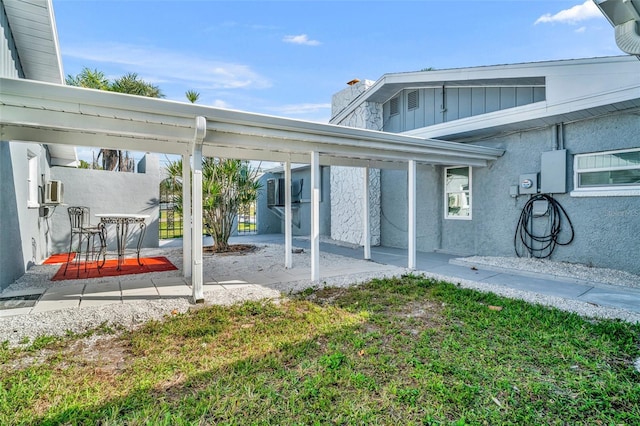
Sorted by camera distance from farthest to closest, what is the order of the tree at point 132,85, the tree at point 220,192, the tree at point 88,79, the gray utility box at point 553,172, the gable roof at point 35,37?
the tree at point 132,85 → the tree at point 88,79 → the tree at point 220,192 → the gray utility box at point 553,172 → the gable roof at point 35,37

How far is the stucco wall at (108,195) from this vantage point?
30.4ft

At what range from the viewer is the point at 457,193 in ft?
29.6

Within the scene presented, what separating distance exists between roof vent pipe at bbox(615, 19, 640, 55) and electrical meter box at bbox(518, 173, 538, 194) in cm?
522

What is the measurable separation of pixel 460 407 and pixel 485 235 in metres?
6.80

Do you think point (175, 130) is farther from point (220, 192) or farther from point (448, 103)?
point (448, 103)

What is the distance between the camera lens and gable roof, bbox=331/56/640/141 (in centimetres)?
567

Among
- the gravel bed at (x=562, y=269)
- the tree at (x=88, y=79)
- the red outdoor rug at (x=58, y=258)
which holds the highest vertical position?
the tree at (x=88, y=79)

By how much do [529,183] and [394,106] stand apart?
489 centimetres

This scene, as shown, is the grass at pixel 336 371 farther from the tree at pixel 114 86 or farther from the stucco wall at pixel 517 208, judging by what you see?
the tree at pixel 114 86

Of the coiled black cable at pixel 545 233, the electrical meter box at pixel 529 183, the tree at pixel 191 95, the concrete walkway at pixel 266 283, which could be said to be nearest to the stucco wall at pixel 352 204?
the concrete walkway at pixel 266 283

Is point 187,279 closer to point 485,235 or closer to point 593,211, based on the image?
point 485,235

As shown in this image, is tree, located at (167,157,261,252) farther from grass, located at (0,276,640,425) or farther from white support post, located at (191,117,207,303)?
grass, located at (0,276,640,425)

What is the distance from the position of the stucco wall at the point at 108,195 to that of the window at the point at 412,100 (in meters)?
8.25

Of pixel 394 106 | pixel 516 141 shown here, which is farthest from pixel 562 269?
pixel 394 106
